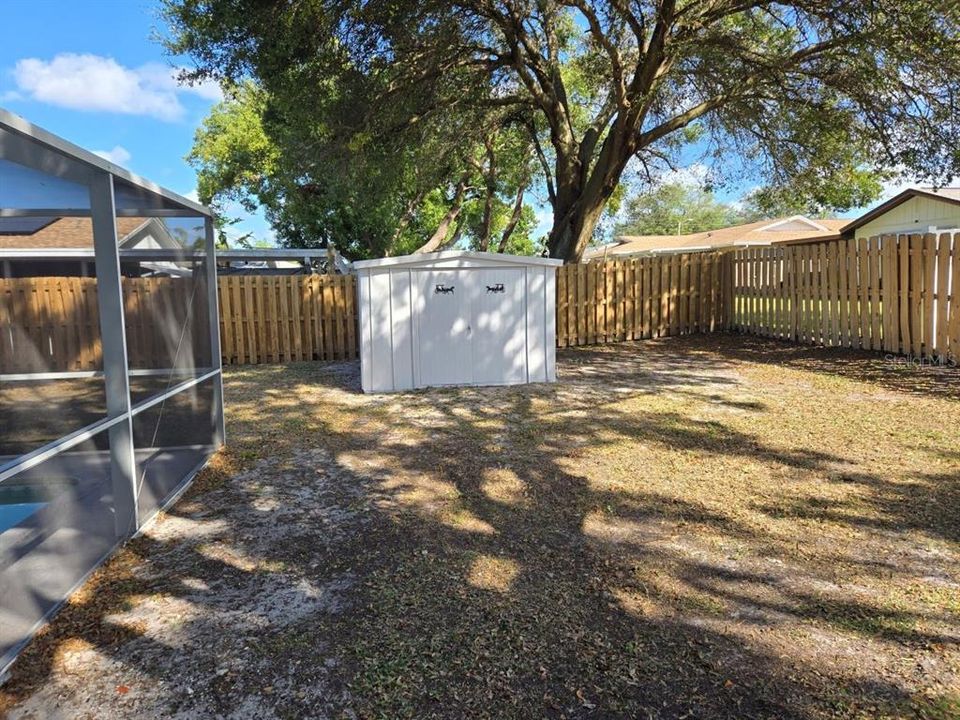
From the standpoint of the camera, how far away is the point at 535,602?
3.41 meters

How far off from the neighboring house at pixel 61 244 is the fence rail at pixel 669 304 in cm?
15

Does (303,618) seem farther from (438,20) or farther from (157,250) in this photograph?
(438,20)

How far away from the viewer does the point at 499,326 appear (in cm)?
970

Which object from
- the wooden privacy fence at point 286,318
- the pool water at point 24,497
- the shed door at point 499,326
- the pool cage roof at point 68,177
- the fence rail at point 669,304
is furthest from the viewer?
the wooden privacy fence at point 286,318

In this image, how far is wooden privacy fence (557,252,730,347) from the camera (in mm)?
14062

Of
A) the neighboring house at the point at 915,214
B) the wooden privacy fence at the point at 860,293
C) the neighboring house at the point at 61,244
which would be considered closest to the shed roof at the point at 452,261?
the neighboring house at the point at 61,244

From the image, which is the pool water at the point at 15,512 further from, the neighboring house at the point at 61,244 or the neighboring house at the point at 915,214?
the neighboring house at the point at 915,214

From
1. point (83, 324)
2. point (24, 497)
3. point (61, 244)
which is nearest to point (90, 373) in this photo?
point (83, 324)

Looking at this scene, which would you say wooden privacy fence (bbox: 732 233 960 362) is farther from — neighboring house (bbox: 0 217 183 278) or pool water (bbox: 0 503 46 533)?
pool water (bbox: 0 503 46 533)

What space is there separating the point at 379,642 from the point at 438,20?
10543mm

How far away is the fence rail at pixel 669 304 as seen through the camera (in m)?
5.56

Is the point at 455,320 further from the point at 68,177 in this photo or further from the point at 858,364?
the point at 858,364

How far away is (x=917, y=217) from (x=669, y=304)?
1109 centimetres

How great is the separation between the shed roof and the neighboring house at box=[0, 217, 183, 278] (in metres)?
3.67
